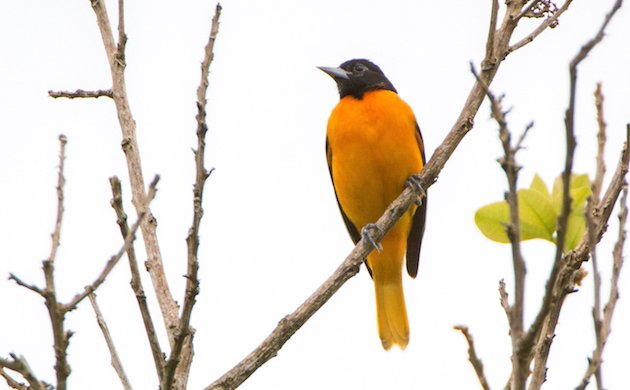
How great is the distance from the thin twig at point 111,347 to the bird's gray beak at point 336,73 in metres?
3.60

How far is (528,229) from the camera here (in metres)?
2.28

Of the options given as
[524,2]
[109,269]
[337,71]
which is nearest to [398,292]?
[337,71]

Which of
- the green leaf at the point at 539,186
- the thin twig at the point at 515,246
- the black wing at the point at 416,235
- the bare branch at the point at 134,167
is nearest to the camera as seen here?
the thin twig at the point at 515,246

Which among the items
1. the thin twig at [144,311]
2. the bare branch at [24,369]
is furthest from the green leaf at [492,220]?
the bare branch at [24,369]

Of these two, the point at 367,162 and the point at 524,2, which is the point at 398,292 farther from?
the point at 524,2

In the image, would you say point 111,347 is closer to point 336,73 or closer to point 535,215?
point 535,215

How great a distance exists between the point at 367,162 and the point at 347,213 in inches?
21.1

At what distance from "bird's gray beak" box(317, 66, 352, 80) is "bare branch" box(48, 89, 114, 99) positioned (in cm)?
286

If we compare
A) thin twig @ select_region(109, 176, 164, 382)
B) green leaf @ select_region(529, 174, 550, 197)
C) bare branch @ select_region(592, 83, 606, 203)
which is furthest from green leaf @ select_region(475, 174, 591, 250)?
thin twig @ select_region(109, 176, 164, 382)

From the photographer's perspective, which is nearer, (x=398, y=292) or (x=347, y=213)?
(x=347, y=213)

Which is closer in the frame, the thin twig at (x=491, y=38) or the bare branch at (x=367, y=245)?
the bare branch at (x=367, y=245)

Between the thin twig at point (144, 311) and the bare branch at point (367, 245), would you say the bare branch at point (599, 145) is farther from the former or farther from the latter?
the thin twig at point (144, 311)

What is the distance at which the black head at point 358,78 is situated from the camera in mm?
Answer: 5621

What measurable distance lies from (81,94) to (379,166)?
222 centimetres
